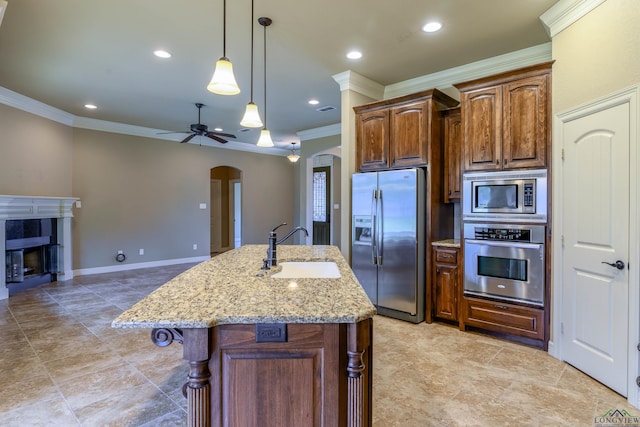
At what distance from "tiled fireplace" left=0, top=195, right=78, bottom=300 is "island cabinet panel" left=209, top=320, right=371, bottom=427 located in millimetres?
5152

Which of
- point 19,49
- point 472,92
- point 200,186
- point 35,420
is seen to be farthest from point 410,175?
point 200,186

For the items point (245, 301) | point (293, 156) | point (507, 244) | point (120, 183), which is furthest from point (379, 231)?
point (120, 183)

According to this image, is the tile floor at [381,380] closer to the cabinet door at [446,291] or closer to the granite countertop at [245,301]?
the cabinet door at [446,291]

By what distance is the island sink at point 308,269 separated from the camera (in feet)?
7.48

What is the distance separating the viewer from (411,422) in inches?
79.4

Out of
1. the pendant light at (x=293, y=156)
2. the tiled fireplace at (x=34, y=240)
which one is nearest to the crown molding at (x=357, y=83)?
the pendant light at (x=293, y=156)

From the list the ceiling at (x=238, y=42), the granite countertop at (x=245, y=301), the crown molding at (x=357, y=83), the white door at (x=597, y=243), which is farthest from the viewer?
the crown molding at (x=357, y=83)

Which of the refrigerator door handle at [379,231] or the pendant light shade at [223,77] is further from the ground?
the pendant light shade at [223,77]

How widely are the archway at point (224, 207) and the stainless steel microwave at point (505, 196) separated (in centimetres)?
711

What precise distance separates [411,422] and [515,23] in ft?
11.1

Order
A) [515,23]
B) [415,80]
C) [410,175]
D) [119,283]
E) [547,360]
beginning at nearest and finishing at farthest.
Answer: [547,360] < [515,23] < [410,175] < [415,80] < [119,283]

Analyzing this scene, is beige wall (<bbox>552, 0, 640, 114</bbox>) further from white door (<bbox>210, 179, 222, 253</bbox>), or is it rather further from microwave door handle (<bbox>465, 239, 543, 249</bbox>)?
white door (<bbox>210, 179, 222, 253</bbox>)

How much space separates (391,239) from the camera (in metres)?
3.92

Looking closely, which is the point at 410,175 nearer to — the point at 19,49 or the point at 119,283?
the point at 19,49
